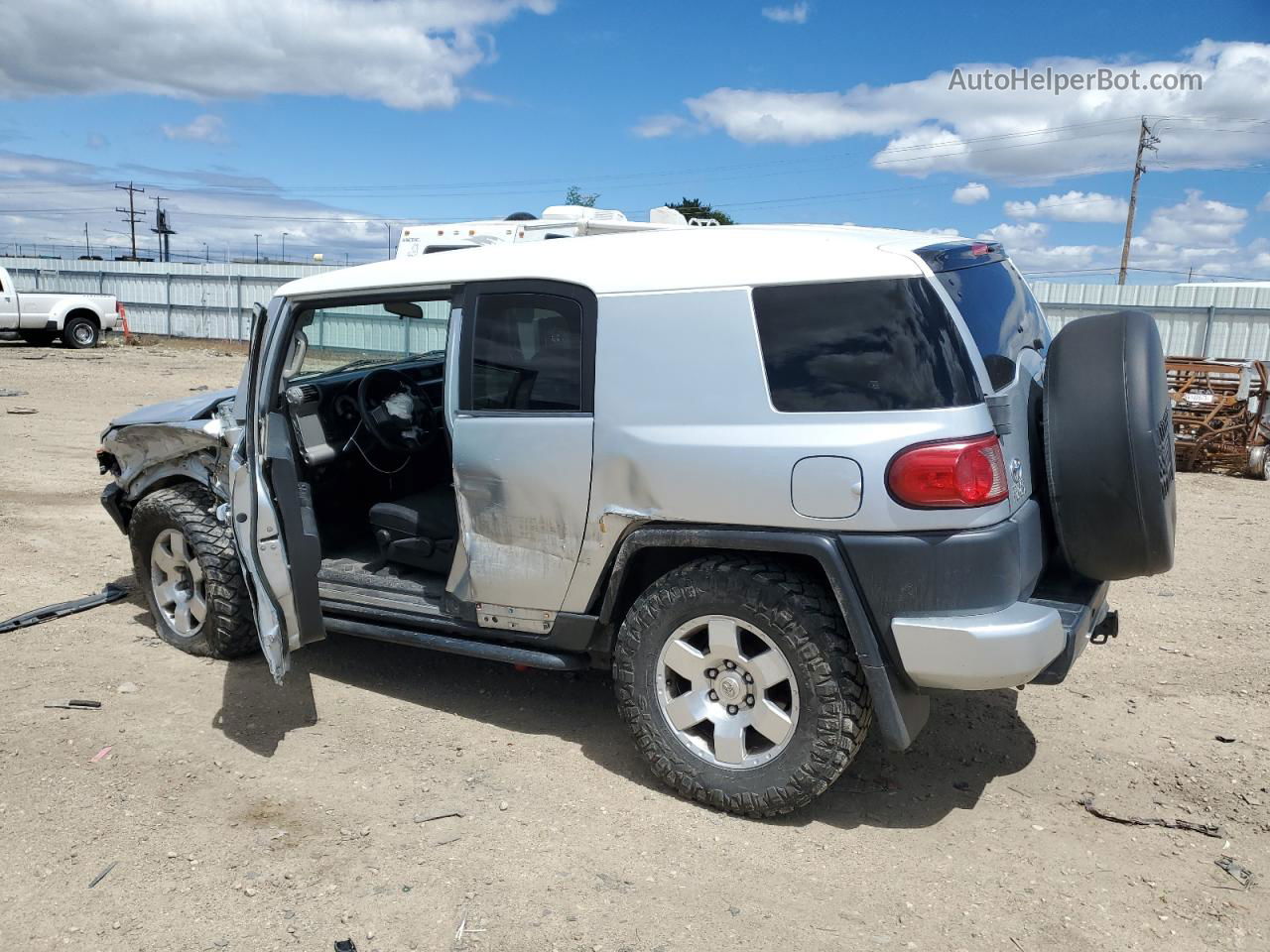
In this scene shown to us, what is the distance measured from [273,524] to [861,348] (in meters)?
2.41

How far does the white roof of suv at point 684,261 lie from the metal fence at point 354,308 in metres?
0.32

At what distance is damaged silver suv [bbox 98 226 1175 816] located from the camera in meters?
3.06

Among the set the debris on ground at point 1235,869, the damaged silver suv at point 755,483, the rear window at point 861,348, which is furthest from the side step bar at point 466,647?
the debris on ground at point 1235,869

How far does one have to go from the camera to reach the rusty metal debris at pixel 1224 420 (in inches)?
424

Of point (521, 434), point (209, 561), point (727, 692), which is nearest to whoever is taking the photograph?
point (727, 692)

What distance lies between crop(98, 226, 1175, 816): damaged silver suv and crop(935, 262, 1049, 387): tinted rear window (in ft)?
0.06

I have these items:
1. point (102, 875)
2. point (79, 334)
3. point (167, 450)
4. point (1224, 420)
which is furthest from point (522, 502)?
point (79, 334)

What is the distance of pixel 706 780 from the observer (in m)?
3.49

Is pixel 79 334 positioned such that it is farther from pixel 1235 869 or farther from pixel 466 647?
pixel 1235 869

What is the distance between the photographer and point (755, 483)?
10.5ft

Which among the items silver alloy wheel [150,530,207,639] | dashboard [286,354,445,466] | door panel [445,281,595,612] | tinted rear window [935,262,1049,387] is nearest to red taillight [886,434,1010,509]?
tinted rear window [935,262,1049,387]

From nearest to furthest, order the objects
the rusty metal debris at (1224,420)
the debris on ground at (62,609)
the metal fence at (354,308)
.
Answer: the metal fence at (354,308)
the debris on ground at (62,609)
the rusty metal debris at (1224,420)

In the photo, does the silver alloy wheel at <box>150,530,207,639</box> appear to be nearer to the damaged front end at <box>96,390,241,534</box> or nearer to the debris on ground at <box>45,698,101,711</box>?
the damaged front end at <box>96,390,241,534</box>

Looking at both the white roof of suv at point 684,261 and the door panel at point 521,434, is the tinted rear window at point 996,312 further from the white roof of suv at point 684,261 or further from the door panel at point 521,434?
the door panel at point 521,434
